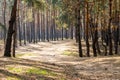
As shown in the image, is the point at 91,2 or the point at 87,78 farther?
the point at 91,2

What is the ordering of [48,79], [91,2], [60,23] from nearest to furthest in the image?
[48,79]
[91,2]
[60,23]

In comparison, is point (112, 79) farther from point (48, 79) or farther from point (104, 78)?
point (48, 79)

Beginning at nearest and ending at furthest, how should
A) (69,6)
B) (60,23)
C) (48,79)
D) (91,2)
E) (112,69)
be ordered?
(48,79), (112,69), (91,2), (69,6), (60,23)

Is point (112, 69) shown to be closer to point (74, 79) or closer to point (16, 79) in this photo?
point (74, 79)

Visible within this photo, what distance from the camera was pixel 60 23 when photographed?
75.1m

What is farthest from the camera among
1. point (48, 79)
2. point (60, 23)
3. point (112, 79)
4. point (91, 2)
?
point (60, 23)

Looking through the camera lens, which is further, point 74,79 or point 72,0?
point 72,0

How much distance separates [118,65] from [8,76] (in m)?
12.2

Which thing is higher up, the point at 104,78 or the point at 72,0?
the point at 72,0

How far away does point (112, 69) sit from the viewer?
2523 centimetres

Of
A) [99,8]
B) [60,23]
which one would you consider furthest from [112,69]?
[60,23]

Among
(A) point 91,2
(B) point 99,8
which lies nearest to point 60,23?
(B) point 99,8

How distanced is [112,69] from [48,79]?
7806 mm

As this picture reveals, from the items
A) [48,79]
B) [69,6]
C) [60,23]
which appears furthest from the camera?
[60,23]
